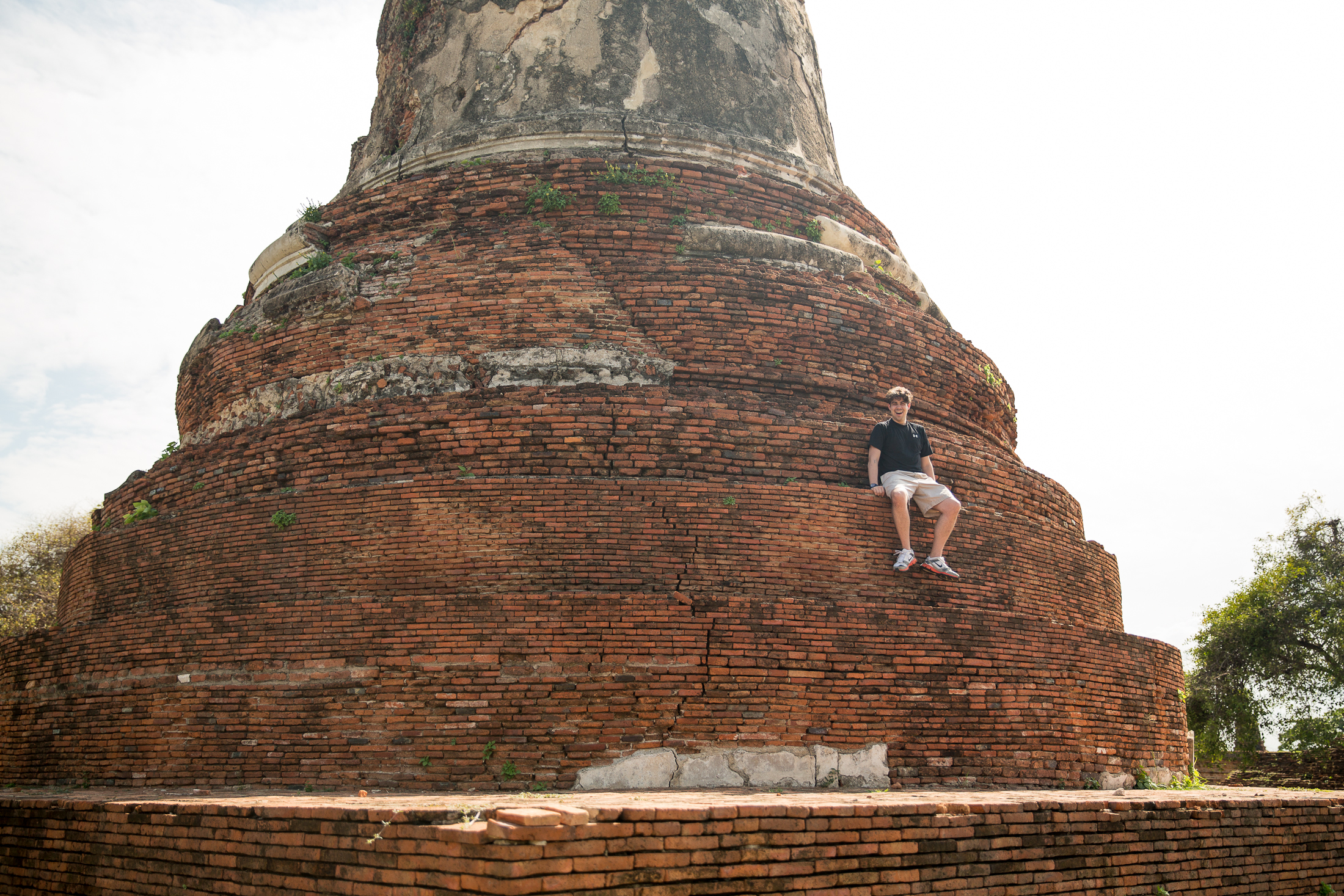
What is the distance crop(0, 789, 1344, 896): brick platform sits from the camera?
3559 mm

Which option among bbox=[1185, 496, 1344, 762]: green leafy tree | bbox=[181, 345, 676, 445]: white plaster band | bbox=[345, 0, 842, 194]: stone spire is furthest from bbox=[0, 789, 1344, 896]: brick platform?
bbox=[1185, 496, 1344, 762]: green leafy tree

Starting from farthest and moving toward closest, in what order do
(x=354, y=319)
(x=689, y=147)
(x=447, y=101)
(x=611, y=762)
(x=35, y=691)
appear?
(x=447, y=101) → (x=689, y=147) → (x=354, y=319) → (x=35, y=691) → (x=611, y=762)

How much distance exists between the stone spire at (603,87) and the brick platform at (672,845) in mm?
6454

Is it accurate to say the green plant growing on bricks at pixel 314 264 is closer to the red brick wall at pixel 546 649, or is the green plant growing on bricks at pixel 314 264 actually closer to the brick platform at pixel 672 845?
the red brick wall at pixel 546 649

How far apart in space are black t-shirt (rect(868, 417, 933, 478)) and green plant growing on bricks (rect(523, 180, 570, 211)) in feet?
11.2

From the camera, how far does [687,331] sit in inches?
309

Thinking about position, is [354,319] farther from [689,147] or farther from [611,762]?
[611,762]

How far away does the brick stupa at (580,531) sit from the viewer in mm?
6207

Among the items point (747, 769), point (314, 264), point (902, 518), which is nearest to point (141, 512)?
point (314, 264)

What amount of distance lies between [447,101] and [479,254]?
2.92 metres

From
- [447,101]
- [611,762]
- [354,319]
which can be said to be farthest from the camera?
[447,101]

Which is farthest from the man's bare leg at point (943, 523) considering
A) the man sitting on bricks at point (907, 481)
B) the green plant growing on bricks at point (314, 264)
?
the green plant growing on bricks at point (314, 264)

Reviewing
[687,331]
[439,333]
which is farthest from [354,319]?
[687,331]

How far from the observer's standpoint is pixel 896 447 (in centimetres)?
746
